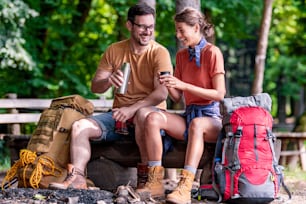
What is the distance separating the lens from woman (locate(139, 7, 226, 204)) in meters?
4.82

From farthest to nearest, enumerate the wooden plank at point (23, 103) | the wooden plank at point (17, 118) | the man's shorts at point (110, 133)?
the wooden plank at point (23, 103), the wooden plank at point (17, 118), the man's shorts at point (110, 133)

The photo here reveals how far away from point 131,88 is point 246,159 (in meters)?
1.26

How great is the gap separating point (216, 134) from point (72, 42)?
809cm

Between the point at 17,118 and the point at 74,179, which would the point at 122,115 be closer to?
the point at 74,179

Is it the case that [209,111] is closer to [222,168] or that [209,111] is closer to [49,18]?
[222,168]

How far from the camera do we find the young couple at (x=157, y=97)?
16.0 feet

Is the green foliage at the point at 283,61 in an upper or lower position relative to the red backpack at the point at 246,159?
upper

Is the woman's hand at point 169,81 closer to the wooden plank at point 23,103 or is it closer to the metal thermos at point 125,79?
the metal thermos at point 125,79

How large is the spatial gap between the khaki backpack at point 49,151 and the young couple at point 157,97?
20cm

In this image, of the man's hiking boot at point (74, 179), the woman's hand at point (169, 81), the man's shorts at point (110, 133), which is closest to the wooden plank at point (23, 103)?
the man's shorts at point (110, 133)

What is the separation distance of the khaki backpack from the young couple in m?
0.20

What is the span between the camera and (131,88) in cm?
539

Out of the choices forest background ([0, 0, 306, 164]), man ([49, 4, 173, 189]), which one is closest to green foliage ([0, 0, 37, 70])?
forest background ([0, 0, 306, 164])

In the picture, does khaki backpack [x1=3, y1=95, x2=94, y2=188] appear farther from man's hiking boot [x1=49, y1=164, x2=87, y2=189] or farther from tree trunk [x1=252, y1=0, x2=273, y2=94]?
tree trunk [x1=252, y1=0, x2=273, y2=94]
